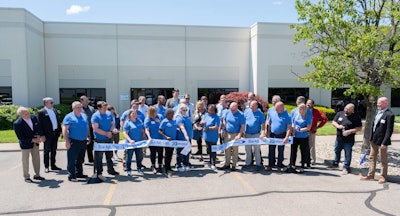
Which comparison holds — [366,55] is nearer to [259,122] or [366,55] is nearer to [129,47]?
[259,122]

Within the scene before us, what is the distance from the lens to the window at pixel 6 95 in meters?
19.2

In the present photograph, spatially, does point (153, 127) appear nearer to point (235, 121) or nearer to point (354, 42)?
point (235, 121)

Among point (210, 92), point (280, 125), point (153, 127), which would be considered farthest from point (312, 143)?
point (210, 92)

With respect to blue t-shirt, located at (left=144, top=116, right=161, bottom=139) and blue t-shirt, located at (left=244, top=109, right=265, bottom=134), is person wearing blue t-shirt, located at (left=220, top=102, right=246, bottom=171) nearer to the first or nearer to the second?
blue t-shirt, located at (left=244, top=109, right=265, bottom=134)

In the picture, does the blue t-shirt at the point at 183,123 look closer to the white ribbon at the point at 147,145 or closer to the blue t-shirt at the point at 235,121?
the white ribbon at the point at 147,145

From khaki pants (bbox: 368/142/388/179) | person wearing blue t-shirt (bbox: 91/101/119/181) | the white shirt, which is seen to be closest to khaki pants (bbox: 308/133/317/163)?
khaki pants (bbox: 368/142/388/179)

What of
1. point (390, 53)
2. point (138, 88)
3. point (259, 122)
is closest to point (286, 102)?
point (138, 88)

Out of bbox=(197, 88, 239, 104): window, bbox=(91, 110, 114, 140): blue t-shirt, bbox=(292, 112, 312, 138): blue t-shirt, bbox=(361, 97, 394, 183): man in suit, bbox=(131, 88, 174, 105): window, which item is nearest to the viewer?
bbox=(361, 97, 394, 183): man in suit

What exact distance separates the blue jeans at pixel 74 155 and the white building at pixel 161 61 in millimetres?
14880

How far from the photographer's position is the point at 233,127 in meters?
7.60

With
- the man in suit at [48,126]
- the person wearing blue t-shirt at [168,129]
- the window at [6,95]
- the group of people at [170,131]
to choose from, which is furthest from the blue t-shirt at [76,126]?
the window at [6,95]

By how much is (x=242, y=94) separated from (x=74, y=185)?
14328mm

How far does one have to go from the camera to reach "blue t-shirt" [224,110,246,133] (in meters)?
7.57

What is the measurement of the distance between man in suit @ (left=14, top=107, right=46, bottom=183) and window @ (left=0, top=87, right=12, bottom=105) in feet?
48.6
